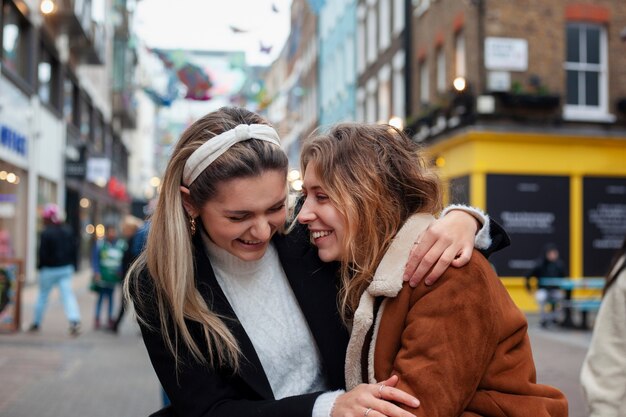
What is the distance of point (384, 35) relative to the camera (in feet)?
85.5

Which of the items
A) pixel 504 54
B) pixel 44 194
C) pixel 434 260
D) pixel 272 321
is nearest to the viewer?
pixel 434 260

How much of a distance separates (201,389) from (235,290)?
35 cm

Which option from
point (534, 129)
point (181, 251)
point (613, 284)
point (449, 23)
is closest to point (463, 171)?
point (534, 129)

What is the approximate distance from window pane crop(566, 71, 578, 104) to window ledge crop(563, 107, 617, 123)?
264mm

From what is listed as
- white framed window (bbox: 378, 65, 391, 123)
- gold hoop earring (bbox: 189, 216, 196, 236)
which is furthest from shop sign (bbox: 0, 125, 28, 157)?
gold hoop earring (bbox: 189, 216, 196, 236)

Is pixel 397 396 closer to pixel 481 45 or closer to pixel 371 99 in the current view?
pixel 481 45

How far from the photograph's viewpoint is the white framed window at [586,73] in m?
18.2

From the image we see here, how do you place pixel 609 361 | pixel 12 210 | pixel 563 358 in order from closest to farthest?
1. pixel 609 361
2. pixel 563 358
3. pixel 12 210

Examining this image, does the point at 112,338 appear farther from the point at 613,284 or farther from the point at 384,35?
the point at 384,35

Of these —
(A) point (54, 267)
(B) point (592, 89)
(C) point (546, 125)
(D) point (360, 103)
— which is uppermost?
(D) point (360, 103)

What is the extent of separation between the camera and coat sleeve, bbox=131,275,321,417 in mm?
2191

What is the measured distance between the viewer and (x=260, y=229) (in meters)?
2.34

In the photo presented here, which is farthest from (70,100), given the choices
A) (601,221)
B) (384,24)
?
(601,221)

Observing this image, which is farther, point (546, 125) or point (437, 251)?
point (546, 125)
